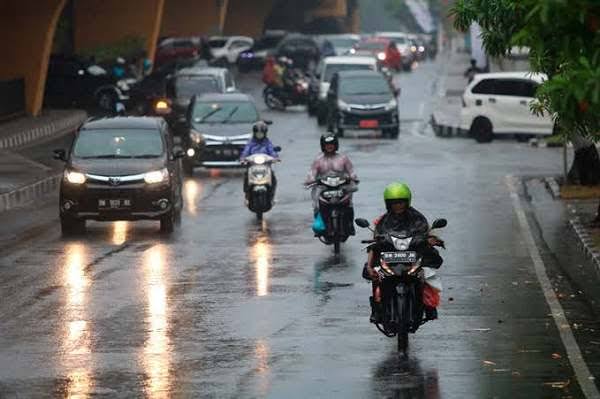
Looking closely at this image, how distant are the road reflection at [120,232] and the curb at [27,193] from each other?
10.3 ft

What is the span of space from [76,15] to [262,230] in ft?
147

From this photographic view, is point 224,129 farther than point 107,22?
No

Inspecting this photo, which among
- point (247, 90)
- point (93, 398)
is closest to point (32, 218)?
point (93, 398)

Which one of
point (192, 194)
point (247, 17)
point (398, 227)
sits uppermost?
point (398, 227)

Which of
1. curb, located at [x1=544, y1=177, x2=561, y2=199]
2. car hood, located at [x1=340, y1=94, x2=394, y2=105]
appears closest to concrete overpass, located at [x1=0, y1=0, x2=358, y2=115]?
car hood, located at [x1=340, y1=94, x2=394, y2=105]

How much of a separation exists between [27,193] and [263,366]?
17.8 meters

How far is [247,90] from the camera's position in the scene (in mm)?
69438

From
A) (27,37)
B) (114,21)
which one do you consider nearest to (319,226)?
(27,37)

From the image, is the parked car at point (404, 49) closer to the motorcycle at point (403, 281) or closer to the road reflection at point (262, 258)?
the road reflection at point (262, 258)

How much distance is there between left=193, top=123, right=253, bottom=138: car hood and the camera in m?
37.2

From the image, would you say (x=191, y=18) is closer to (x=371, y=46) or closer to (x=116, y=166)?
(x=371, y=46)

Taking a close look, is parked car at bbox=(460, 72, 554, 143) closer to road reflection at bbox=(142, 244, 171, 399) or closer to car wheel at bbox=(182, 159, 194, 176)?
car wheel at bbox=(182, 159, 194, 176)

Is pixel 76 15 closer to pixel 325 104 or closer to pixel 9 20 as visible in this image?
pixel 9 20

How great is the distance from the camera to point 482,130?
44.8 metres
